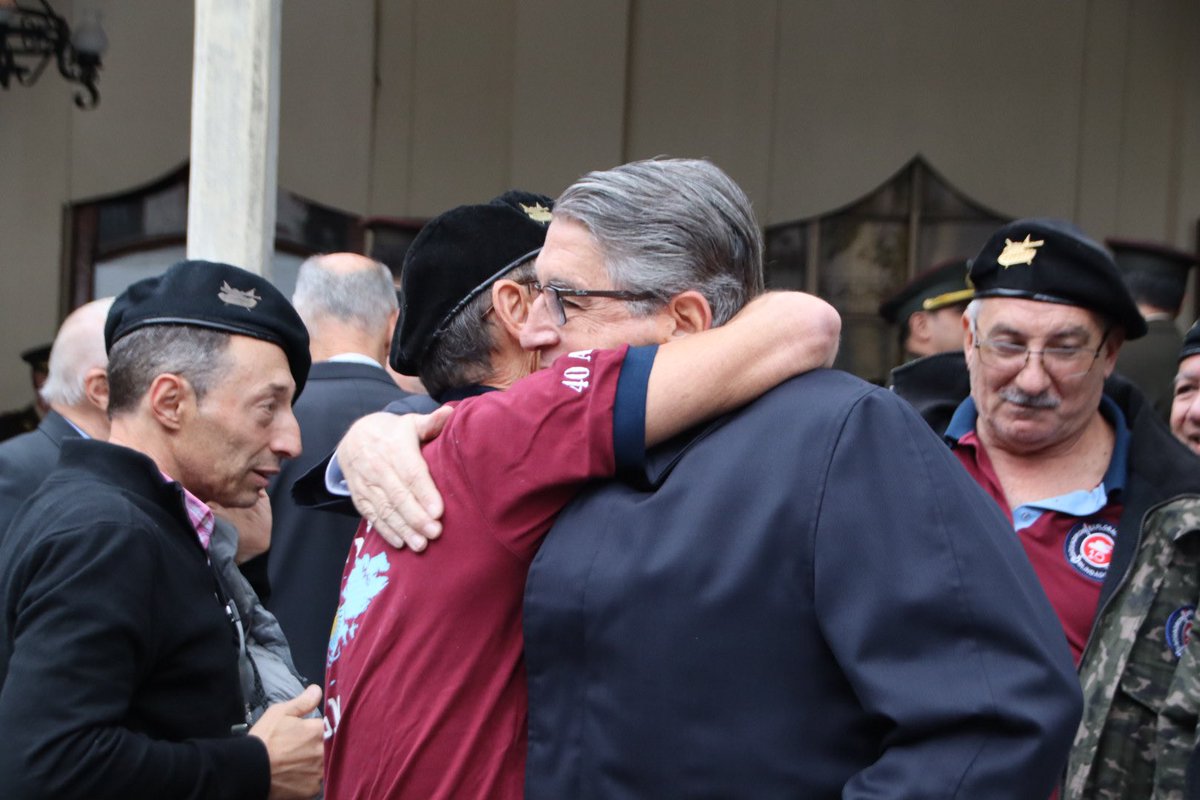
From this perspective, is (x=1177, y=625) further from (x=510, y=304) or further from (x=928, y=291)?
(x=928, y=291)

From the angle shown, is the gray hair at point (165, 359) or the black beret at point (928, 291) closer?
the gray hair at point (165, 359)

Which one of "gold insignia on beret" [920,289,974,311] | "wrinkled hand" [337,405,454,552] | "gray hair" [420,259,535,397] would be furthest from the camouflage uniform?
"gold insignia on beret" [920,289,974,311]

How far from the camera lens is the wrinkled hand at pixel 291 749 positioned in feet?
6.97

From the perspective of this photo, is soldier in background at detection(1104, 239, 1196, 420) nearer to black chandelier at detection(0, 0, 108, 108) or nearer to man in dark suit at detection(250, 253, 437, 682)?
man in dark suit at detection(250, 253, 437, 682)

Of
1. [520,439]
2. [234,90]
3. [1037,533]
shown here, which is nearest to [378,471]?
[520,439]

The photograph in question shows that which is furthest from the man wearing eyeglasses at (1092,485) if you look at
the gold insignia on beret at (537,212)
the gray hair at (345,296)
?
the gray hair at (345,296)

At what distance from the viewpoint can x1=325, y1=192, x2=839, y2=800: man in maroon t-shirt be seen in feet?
4.58

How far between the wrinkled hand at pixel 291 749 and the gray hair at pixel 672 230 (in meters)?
1.02

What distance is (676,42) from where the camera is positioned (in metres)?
7.40

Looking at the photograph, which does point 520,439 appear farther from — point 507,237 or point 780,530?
point 507,237

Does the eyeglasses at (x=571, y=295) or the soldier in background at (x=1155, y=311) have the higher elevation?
the eyeglasses at (x=571, y=295)

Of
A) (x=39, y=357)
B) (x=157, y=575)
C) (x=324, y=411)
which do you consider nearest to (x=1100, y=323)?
(x=157, y=575)

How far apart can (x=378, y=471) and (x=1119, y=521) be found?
148 cm

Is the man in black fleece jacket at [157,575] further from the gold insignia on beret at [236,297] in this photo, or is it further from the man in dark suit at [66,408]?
the man in dark suit at [66,408]
